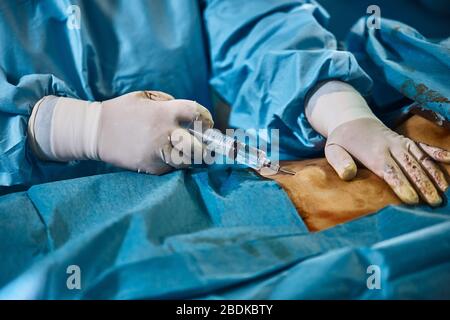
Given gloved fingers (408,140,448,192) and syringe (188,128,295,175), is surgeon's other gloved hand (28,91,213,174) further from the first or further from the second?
gloved fingers (408,140,448,192)

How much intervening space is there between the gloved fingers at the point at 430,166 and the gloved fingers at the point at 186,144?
1.05 feet

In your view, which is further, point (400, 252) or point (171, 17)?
point (171, 17)

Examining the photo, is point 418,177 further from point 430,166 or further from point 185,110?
point 185,110

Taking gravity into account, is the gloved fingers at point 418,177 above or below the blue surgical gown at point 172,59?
below

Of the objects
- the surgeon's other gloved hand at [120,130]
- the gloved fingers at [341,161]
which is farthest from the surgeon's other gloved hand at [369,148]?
the surgeon's other gloved hand at [120,130]

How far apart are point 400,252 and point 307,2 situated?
2.10 feet

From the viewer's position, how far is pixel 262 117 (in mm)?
983

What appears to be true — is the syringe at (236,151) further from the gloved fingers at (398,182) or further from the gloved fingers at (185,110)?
the gloved fingers at (398,182)

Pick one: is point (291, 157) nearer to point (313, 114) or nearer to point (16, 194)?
point (313, 114)

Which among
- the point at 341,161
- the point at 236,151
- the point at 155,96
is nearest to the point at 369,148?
the point at 341,161

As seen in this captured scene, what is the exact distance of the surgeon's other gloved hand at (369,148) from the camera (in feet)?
2.47

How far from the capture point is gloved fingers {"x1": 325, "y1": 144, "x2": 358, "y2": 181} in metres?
0.78

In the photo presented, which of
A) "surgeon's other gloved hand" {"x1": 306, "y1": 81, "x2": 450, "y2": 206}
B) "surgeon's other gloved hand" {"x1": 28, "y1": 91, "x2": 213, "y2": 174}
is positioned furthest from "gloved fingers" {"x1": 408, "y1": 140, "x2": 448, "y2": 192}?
"surgeon's other gloved hand" {"x1": 28, "y1": 91, "x2": 213, "y2": 174}
